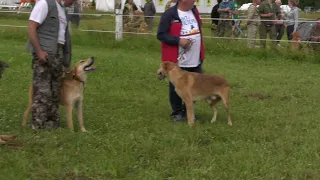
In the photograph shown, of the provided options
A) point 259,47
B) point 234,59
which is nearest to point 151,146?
point 234,59

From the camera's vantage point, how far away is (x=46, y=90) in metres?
6.04

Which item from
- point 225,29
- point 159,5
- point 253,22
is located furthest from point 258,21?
point 159,5

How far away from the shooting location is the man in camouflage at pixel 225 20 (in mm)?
15938

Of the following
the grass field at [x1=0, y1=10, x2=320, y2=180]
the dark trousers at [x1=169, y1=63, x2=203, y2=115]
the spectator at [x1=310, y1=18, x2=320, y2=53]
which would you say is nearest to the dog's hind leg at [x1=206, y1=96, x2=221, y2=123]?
the grass field at [x1=0, y1=10, x2=320, y2=180]

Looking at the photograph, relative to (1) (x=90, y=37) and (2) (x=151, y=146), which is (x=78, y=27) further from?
(2) (x=151, y=146)

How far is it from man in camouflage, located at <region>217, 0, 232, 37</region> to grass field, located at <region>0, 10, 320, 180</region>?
4263 millimetres

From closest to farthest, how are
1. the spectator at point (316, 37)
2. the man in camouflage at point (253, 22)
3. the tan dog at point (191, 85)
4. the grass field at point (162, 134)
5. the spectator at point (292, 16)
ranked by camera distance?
1. the grass field at point (162, 134)
2. the tan dog at point (191, 85)
3. the spectator at point (316, 37)
4. the man in camouflage at point (253, 22)
5. the spectator at point (292, 16)

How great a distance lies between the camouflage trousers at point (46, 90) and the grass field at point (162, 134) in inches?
8.9

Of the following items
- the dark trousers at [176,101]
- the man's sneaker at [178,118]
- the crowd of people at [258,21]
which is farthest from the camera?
the crowd of people at [258,21]

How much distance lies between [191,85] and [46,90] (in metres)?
1.89

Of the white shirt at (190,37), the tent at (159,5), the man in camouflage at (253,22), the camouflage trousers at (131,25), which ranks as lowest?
the tent at (159,5)

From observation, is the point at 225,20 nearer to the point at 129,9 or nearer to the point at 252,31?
the point at 252,31

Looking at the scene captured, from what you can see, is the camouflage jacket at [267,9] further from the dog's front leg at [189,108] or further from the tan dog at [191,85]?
the dog's front leg at [189,108]

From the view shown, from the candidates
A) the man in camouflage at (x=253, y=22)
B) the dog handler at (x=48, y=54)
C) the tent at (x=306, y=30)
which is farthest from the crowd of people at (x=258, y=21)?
the dog handler at (x=48, y=54)
